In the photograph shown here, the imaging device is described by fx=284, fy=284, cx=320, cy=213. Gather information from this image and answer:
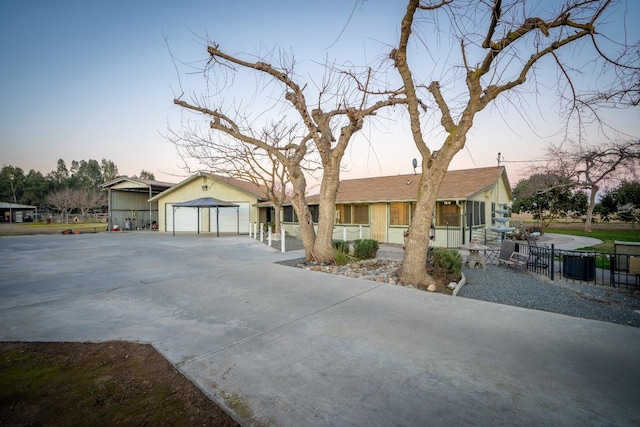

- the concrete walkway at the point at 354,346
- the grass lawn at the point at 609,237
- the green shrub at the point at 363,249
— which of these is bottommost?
the grass lawn at the point at 609,237

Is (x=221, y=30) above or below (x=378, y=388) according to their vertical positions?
above

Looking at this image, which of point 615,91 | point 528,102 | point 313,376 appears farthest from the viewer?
point 528,102

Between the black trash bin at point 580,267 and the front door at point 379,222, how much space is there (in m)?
9.07

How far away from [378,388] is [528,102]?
6.62 meters

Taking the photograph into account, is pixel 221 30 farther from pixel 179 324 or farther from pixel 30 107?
pixel 30 107

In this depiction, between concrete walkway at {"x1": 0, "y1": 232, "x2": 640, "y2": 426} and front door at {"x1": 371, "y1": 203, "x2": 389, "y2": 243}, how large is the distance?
9857mm

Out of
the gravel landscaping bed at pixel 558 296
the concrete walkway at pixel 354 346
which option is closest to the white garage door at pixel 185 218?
the concrete walkway at pixel 354 346

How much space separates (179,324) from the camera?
4.17 metres

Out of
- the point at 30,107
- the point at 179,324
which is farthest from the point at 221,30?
the point at 30,107

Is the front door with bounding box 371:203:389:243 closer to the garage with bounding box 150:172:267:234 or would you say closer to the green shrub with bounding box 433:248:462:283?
the green shrub with bounding box 433:248:462:283

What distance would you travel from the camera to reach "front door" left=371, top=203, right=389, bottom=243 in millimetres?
16109

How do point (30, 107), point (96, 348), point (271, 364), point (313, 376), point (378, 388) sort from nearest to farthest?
point (378, 388), point (313, 376), point (271, 364), point (96, 348), point (30, 107)

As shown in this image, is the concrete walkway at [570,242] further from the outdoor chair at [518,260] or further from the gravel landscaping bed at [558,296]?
the gravel landscaping bed at [558,296]

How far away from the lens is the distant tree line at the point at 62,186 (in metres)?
45.0
